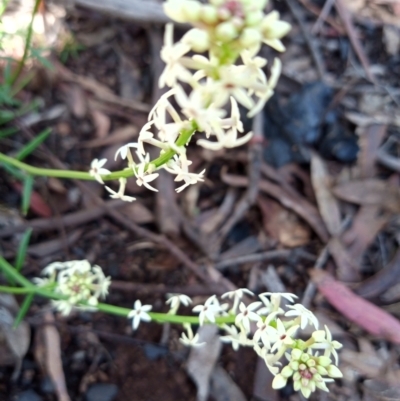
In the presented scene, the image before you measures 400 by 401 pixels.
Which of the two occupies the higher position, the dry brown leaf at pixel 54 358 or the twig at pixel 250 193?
the twig at pixel 250 193

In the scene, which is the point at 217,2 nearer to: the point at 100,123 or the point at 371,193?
the point at 371,193

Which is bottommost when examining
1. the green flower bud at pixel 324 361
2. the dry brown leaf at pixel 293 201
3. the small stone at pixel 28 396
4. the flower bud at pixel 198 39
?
the small stone at pixel 28 396

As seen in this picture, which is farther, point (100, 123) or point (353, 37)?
point (353, 37)

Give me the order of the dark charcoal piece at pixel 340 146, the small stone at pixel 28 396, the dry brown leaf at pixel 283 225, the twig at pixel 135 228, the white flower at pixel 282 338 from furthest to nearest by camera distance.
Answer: the dark charcoal piece at pixel 340 146 < the dry brown leaf at pixel 283 225 < the twig at pixel 135 228 < the small stone at pixel 28 396 < the white flower at pixel 282 338

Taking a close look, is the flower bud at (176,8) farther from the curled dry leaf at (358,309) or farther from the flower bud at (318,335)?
the curled dry leaf at (358,309)

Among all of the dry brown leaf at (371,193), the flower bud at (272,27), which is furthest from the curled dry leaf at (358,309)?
the flower bud at (272,27)

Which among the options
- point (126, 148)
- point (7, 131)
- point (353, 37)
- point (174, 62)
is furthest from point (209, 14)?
point (353, 37)
